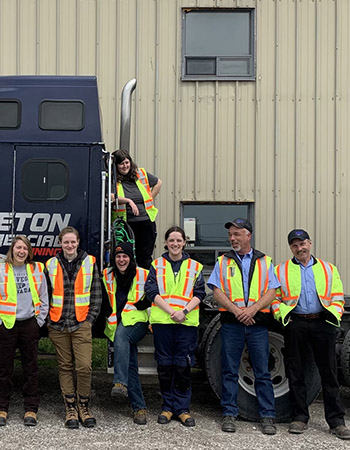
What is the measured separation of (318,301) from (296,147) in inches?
156

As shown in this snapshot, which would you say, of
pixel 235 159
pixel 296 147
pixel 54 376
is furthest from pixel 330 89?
pixel 54 376

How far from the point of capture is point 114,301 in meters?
5.86

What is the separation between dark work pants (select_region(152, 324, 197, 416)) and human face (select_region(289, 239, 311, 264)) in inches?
49.7

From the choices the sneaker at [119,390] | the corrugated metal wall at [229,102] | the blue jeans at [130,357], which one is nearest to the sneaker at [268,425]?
the blue jeans at [130,357]

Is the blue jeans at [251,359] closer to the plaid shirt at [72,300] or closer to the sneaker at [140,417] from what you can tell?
the sneaker at [140,417]

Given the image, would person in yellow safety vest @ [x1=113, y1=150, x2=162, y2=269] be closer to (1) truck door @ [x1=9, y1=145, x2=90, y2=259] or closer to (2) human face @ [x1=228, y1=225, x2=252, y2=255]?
(1) truck door @ [x1=9, y1=145, x2=90, y2=259]

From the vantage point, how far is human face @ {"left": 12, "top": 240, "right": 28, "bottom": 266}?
5.58 meters

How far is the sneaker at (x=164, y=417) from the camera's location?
565 centimetres

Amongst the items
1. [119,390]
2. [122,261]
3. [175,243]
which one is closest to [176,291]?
[175,243]

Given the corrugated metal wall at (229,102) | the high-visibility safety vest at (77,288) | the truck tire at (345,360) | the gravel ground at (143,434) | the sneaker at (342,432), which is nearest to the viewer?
the gravel ground at (143,434)

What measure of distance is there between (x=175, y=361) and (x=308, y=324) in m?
1.33

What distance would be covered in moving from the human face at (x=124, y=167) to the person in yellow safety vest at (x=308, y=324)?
6.28ft

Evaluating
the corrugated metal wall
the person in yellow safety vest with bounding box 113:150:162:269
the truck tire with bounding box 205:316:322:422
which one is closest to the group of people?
the truck tire with bounding box 205:316:322:422

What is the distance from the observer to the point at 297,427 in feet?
18.3
